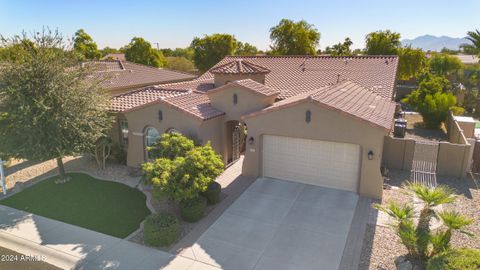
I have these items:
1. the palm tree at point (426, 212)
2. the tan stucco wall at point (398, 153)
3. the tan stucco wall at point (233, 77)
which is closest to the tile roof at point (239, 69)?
the tan stucco wall at point (233, 77)

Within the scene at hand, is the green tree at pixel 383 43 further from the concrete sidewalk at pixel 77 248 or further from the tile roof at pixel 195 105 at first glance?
the concrete sidewalk at pixel 77 248

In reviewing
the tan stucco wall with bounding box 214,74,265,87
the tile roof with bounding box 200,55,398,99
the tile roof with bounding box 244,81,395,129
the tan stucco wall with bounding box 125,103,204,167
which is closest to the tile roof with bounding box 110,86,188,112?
the tan stucco wall with bounding box 125,103,204,167

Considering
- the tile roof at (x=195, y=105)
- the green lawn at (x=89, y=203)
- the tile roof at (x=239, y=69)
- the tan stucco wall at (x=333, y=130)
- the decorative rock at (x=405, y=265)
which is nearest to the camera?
the decorative rock at (x=405, y=265)

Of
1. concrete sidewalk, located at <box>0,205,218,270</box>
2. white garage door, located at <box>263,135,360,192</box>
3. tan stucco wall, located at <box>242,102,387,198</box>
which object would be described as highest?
tan stucco wall, located at <box>242,102,387,198</box>

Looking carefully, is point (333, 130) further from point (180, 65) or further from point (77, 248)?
point (180, 65)

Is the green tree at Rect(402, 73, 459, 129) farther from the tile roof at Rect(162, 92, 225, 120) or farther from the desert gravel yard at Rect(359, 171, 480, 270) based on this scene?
the tile roof at Rect(162, 92, 225, 120)

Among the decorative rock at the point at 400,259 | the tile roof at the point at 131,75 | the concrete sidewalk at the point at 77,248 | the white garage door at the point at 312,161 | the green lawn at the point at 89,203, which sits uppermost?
the tile roof at the point at 131,75
